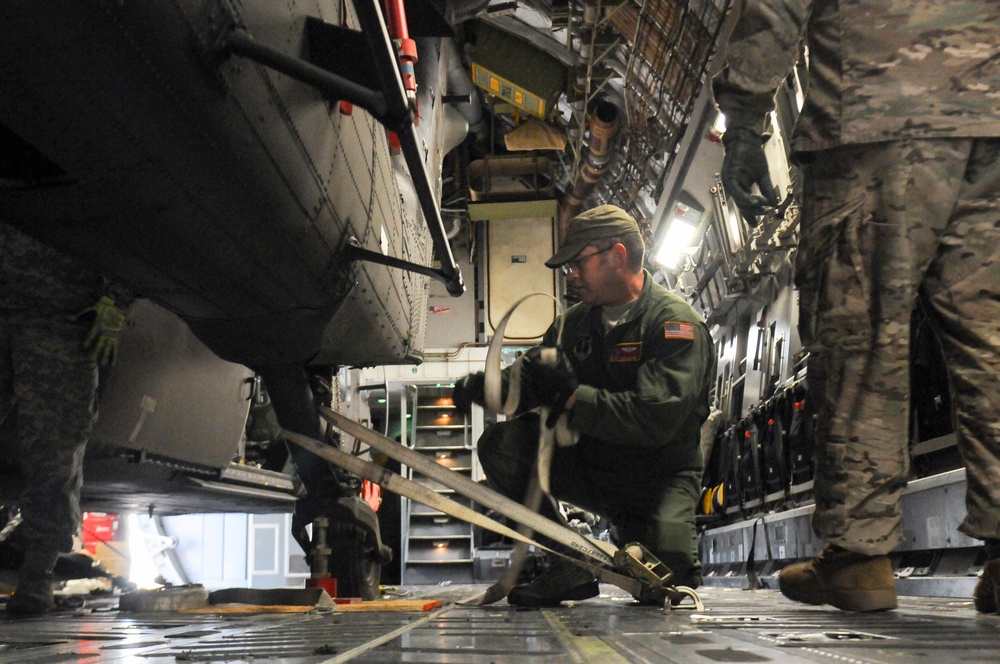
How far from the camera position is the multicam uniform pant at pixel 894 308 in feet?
6.91

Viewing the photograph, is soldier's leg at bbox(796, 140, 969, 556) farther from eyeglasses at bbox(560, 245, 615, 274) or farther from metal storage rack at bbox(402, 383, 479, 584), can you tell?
metal storage rack at bbox(402, 383, 479, 584)

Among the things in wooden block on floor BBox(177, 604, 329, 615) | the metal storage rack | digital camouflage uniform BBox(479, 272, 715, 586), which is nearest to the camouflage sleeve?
digital camouflage uniform BBox(479, 272, 715, 586)

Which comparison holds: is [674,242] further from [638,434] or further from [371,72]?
[371,72]

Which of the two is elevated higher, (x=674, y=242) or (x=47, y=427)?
(x=674, y=242)

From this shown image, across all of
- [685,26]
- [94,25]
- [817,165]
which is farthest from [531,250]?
[94,25]

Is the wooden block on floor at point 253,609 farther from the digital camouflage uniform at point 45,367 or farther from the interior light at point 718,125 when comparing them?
the interior light at point 718,125

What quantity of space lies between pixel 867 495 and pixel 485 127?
10.9m

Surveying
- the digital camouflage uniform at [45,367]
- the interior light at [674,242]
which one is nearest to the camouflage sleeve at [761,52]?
the digital camouflage uniform at [45,367]

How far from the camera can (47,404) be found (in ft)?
9.97

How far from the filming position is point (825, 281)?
2.25 meters

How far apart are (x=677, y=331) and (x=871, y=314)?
0.89 meters

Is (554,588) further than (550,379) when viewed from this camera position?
No

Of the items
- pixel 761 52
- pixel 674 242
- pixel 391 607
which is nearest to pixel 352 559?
pixel 391 607

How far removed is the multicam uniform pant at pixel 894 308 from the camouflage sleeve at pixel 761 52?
0.25 m
